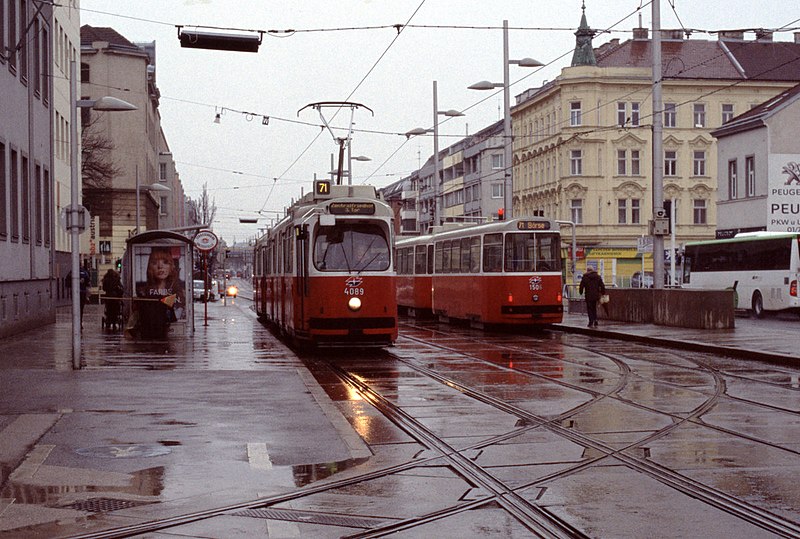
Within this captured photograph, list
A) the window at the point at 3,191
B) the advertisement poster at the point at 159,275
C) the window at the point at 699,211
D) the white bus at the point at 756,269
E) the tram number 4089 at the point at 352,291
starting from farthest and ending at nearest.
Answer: the window at the point at 699,211, the white bus at the point at 756,269, the window at the point at 3,191, the advertisement poster at the point at 159,275, the tram number 4089 at the point at 352,291

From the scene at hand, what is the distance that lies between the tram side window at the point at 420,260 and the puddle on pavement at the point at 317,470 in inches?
1226

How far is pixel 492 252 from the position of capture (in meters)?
32.8

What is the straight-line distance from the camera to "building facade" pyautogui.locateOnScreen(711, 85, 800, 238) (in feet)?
173

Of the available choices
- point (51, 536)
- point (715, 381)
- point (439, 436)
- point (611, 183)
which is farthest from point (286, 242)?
point (611, 183)

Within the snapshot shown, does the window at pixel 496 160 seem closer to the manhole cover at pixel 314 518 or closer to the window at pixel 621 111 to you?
the window at pixel 621 111

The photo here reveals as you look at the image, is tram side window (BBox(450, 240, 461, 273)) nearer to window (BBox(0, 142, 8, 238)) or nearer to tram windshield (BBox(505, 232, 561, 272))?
tram windshield (BBox(505, 232, 561, 272))

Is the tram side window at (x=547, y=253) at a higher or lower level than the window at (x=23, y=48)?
lower

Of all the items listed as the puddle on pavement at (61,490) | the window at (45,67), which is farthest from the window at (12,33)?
the puddle on pavement at (61,490)

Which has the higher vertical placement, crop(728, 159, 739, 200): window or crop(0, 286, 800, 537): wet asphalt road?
crop(728, 159, 739, 200): window

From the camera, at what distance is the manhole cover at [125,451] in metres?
10.8

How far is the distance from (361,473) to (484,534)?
2.49m

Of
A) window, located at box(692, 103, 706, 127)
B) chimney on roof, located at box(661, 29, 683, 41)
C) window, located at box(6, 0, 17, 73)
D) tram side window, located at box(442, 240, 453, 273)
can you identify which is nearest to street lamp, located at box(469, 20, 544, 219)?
tram side window, located at box(442, 240, 453, 273)

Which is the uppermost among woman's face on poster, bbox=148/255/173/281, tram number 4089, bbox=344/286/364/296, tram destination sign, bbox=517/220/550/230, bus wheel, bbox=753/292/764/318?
tram destination sign, bbox=517/220/550/230

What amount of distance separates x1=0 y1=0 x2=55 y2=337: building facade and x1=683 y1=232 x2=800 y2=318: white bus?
23.8 m
